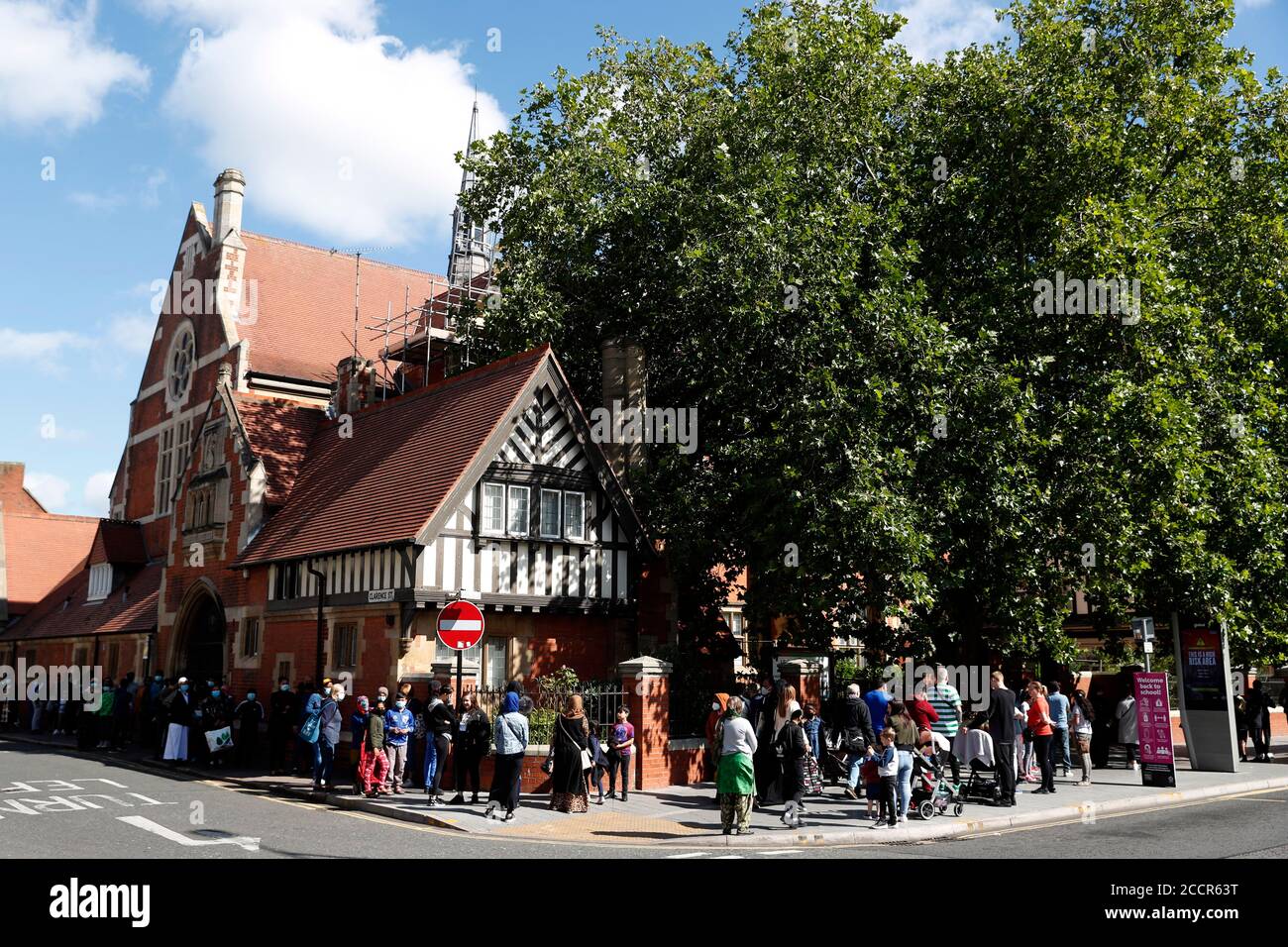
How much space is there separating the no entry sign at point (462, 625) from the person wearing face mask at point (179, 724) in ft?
32.5

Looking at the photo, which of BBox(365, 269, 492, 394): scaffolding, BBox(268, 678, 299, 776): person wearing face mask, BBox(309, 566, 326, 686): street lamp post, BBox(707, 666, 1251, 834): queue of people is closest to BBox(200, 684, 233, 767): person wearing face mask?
BBox(268, 678, 299, 776): person wearing face mask

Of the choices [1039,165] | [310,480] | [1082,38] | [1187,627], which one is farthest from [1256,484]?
[310,480]

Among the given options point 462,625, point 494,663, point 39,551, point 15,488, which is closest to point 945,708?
point 462,625

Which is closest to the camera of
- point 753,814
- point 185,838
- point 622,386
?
point 185,838

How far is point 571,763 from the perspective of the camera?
15.7m

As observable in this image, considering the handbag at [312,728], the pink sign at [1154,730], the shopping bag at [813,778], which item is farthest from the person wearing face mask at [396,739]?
the pink sign at [1154,730]

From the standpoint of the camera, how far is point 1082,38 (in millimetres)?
24547

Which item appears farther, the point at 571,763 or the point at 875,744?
the point at 571,763

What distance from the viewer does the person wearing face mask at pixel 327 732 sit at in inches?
676

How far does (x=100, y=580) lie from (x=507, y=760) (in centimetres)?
2984

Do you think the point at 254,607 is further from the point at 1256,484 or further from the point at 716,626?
the point at 1256,484

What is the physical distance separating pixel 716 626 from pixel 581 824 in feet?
40.0

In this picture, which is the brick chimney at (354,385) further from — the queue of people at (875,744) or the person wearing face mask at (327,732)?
the queue of people at (875,744)

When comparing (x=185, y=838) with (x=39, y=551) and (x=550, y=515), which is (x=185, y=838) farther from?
(x=39, y=551)
